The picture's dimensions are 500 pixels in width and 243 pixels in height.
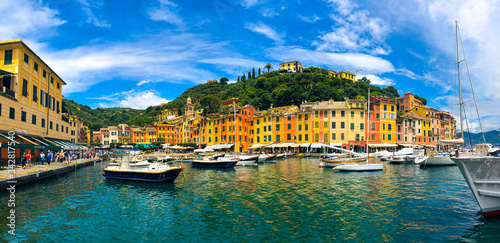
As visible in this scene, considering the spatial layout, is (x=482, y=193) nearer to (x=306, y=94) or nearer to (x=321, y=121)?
(x=321, y=121)

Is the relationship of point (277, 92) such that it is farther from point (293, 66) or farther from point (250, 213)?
point (250, 213)

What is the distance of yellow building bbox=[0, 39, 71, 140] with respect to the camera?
1104 inches

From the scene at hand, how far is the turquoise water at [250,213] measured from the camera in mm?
12336

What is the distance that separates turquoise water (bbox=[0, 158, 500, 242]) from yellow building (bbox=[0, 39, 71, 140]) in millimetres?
9919

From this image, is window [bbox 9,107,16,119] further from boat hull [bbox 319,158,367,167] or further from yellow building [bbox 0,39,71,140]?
boat hull [bbox 319,158,367,167]

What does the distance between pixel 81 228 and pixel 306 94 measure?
97.9 m

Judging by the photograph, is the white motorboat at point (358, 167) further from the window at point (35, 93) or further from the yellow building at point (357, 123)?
the window at point (35, 93)

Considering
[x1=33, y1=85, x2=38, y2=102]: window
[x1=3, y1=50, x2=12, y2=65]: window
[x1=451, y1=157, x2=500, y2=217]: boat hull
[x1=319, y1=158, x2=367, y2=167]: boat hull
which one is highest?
[x1=3, y1=50, x2=12, y2=65]: window

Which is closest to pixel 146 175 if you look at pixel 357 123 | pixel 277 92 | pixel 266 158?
pixel 266 158

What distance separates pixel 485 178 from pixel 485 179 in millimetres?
48

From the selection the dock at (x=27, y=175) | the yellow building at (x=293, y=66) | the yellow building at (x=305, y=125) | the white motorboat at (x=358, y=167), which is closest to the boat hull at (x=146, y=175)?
the dock at (x=27, y=175)

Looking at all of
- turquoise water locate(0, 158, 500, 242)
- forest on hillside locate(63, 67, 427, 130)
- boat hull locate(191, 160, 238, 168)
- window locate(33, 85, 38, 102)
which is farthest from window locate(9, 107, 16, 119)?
forest on hillside locate(63, 67, 427, 130)

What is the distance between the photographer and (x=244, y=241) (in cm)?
1161

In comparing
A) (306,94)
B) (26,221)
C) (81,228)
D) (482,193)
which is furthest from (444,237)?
(306,94)
